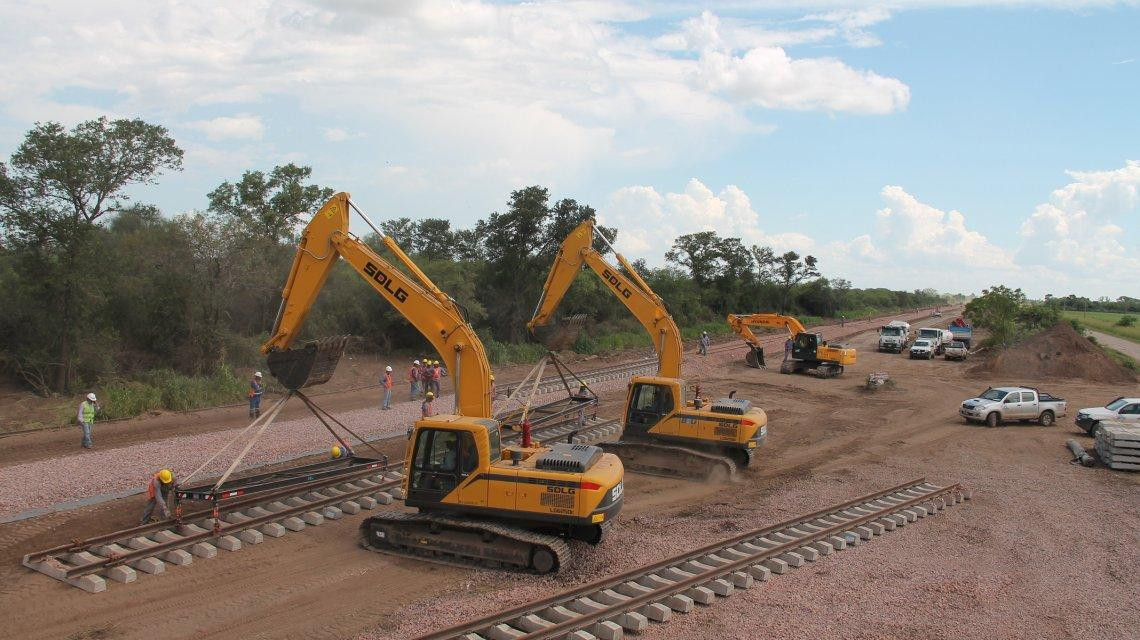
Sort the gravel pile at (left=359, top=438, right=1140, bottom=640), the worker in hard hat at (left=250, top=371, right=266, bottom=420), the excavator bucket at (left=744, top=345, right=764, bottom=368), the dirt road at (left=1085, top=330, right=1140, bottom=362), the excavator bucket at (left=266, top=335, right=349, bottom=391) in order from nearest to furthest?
the gravel pile at (left=359, top=438, right=1140, bottom=640)
the excavator bucket at (left=266, top=335, right=349, bottom=391)
the worker in hard hat at (left=250, top=371, right=266, bottom=420)
the excavator bucket at (left=744, top=345, right=764, bottom=368)
the dirt road at (left=1085, top=330, right=1140, bottom=362)

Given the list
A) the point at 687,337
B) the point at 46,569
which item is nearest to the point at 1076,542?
the point at 46,569

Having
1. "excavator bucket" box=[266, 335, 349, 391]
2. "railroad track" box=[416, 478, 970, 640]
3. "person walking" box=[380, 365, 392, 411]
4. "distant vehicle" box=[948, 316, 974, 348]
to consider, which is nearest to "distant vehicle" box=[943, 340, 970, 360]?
"distant vehicle" box=[948, 316, 974, 348]

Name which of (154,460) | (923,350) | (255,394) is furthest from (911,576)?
(923,350)

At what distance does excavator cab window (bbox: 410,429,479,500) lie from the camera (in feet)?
39.4

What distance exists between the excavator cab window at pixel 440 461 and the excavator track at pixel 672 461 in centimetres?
688

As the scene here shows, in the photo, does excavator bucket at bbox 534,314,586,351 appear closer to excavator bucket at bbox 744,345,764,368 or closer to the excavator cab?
the excavator cab

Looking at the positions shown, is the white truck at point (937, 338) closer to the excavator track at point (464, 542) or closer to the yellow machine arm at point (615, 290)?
the yellow machine arm at point (615, 290)

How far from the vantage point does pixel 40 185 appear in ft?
88.4

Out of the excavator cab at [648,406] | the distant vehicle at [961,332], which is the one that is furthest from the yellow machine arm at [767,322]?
the excavator cab at [648,406]

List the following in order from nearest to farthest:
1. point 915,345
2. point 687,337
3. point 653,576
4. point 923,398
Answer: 1. point 653,576
2. point 923,398
3. point 915,345
4. point 687,337

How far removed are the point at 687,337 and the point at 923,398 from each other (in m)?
26.5

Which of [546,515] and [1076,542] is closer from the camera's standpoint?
[546,515]

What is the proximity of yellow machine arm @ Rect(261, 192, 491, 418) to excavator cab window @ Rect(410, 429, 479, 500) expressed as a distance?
2079 mm

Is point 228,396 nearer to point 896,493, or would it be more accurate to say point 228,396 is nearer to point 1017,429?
point 896,493
